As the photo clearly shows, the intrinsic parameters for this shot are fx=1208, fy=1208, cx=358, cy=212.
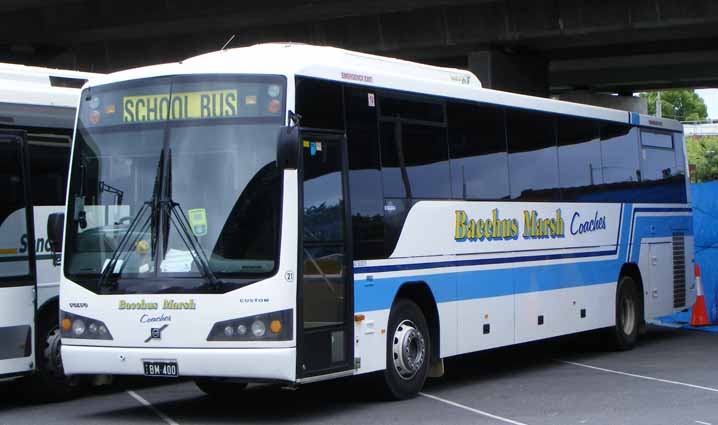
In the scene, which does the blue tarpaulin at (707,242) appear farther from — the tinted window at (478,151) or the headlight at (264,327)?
the headlight at (264,327)

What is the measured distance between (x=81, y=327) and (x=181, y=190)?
1.65m

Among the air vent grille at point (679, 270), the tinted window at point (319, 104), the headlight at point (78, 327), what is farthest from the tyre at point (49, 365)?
the air vent grille at point (679, 270)

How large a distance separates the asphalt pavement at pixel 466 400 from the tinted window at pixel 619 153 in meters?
2.78

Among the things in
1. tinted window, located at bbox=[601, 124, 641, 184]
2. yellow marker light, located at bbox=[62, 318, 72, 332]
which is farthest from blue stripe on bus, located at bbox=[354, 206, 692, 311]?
yellow marker light, located at bbox=[62, 318, 72, 332]

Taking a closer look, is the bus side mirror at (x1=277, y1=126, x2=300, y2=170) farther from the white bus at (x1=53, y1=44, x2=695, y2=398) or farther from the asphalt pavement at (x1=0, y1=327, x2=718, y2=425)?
the asphalt pavement at (x1=0, y1=327, x2=718, y2=425)

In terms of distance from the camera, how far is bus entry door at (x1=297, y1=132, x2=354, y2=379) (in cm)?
1089

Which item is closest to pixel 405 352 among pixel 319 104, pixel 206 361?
pixel 206 361

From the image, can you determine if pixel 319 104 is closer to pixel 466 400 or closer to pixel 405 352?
pixel 405 352

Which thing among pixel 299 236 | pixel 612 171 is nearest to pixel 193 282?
pixel 299 236

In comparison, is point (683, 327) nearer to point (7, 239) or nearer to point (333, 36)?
point (333, 36)

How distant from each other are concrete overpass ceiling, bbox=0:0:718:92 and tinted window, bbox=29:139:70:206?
12.5 metres

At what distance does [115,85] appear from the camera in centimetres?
1173

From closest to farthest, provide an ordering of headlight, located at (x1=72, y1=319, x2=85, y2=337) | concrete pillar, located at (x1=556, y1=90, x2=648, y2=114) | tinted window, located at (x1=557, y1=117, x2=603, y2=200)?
1. headlight, located at (x1=72, y1=319, x2=85, y2=337)
2. tinted window, located at (x1=557, y1=117, x2=603, y2=200)
3. concrete pillar, located at (x1=556, y1=90, x2=648, y2=114)

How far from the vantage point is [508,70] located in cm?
2742
